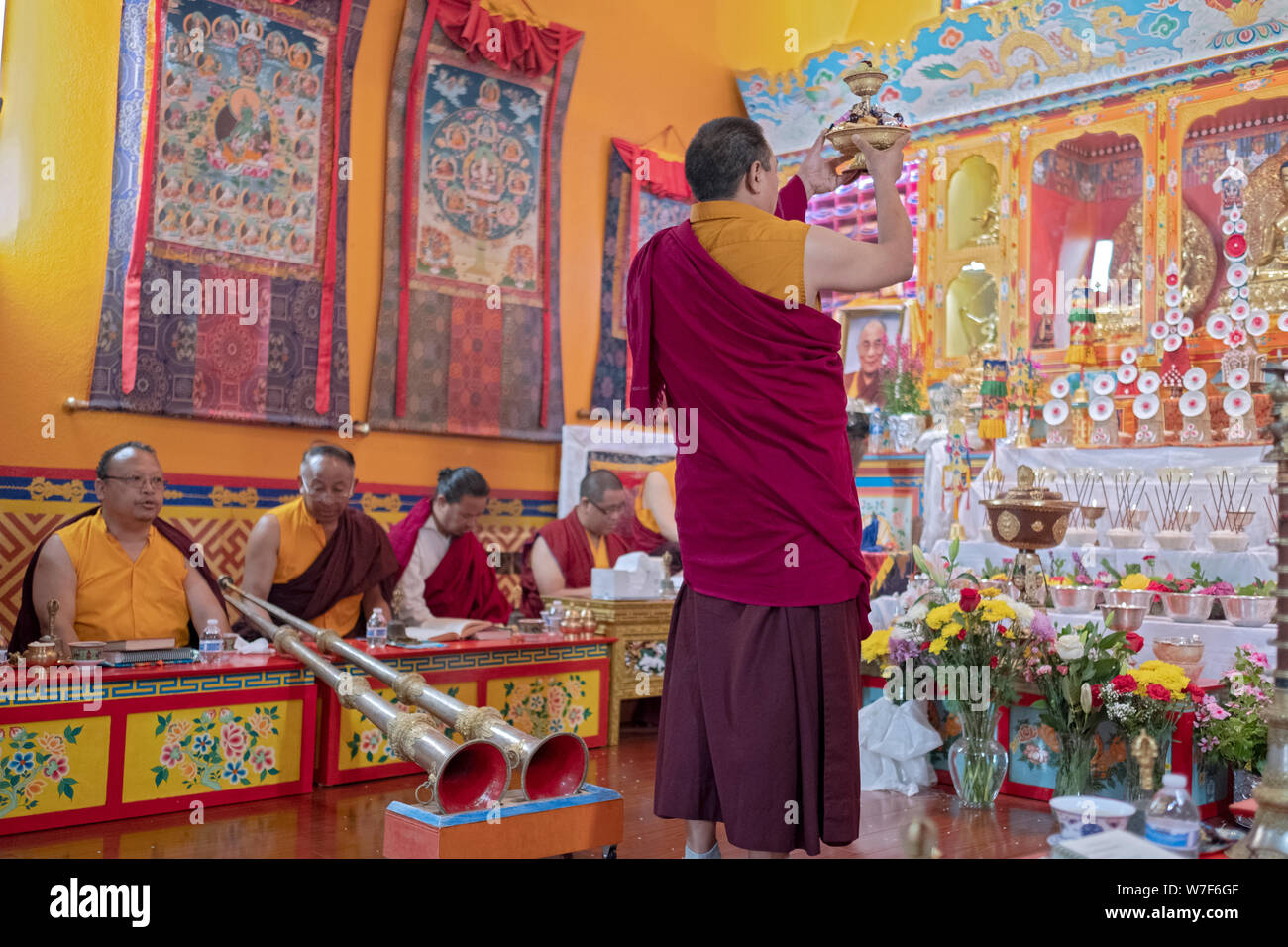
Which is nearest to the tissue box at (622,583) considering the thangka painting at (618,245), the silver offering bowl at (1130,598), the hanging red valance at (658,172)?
the silver offering bowl at (1130,598)

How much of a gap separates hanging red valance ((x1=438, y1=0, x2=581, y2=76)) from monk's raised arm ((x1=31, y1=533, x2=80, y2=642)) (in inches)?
152

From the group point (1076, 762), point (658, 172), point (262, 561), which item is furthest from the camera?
point (658, 172)

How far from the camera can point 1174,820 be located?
1.85m

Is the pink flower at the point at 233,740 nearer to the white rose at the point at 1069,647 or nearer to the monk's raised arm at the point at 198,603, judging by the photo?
the monk's raised arm at the point at 198,603

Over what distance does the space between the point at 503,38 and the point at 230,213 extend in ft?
6.60

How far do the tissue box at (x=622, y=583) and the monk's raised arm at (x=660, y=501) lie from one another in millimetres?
1384

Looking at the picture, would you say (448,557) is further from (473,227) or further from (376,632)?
(473,227)

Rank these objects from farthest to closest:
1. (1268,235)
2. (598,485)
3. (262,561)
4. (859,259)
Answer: (1268,235) < (598,485) < (262,561) < (859,259)

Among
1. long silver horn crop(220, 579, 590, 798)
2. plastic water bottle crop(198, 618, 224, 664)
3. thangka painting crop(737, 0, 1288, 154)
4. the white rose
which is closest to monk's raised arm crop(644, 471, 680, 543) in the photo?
thangka painting crop(737, 0, 1288, 154)

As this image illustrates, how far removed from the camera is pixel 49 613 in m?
3.82

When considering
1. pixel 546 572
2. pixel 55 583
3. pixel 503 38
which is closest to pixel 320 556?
pixel 55 583

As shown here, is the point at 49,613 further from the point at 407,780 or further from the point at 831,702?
the point at 831,702

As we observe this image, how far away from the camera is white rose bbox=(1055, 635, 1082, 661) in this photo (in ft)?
12.4
